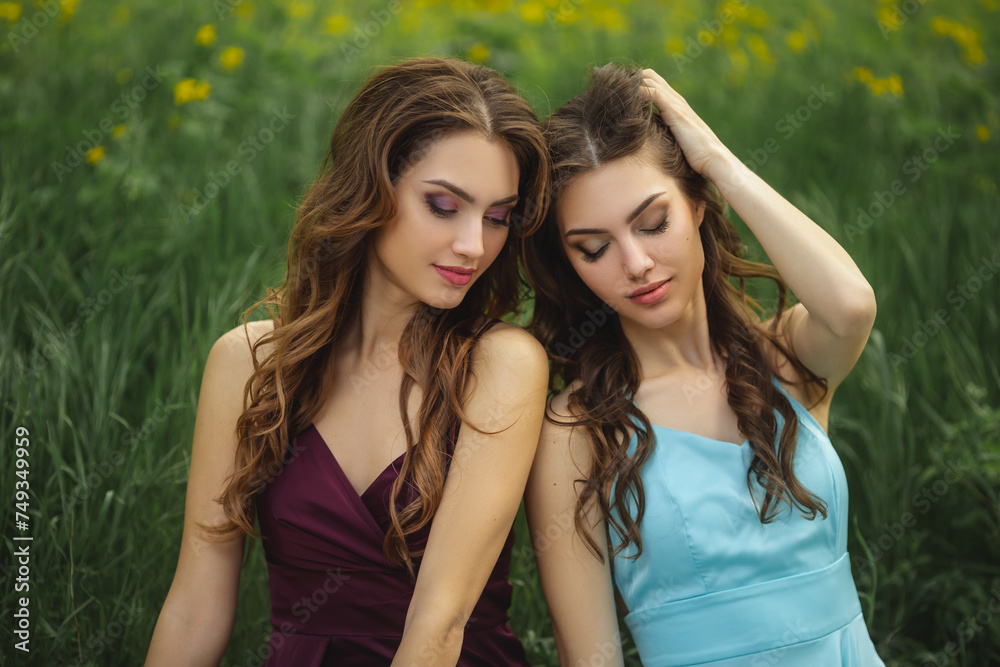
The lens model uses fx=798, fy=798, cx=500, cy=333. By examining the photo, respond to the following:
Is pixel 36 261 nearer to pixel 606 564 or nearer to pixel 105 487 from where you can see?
pixel 105 487

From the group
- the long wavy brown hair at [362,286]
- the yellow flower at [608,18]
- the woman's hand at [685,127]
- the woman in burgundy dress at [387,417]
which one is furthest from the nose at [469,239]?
the yellow flower at [608,18]

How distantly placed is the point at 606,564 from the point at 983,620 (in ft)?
4.89

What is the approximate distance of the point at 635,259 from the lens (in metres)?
2.00

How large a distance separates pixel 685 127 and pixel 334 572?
1485 millimetres

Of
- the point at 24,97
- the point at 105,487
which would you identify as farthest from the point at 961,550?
the point at 24,97

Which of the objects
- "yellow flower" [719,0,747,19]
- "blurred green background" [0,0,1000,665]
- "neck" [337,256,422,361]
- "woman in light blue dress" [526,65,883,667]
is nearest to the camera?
"woman in light blue dress" [526,65,883,667]

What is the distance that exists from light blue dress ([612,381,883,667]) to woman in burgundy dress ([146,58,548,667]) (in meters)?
0.38

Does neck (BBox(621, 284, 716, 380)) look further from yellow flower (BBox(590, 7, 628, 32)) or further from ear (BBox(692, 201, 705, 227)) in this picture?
yellow flower (BBox(590, 7, 628, 32))

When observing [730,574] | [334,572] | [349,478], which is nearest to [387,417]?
[349,478]

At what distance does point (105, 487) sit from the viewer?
250 centimetres

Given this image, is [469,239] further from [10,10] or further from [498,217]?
[10,10]

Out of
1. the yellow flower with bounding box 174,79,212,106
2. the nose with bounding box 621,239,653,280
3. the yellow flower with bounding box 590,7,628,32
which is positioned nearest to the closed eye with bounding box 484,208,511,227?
the nose with bounding box 621,239,653,280

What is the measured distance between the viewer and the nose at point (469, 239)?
74.9 inches

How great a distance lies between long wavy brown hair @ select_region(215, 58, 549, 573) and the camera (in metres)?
1.92
